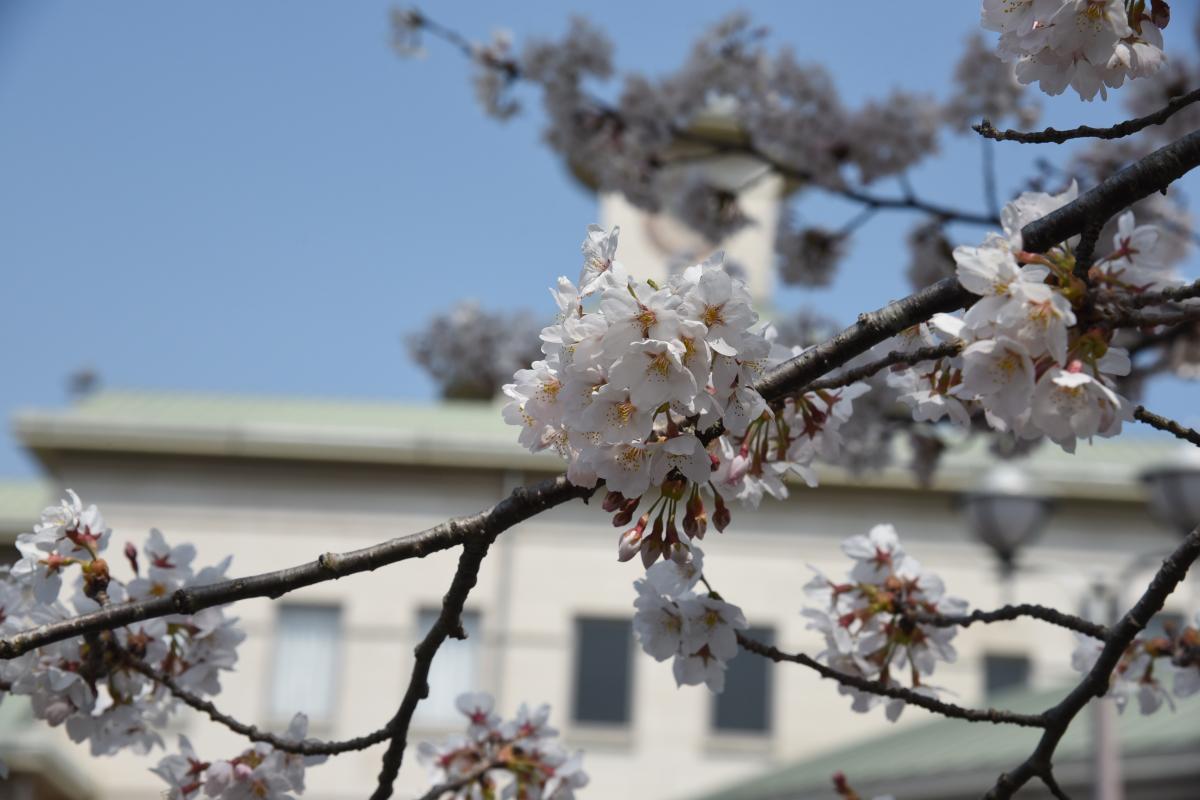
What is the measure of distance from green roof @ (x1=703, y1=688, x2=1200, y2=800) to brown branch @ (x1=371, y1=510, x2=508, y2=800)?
31.1 ft

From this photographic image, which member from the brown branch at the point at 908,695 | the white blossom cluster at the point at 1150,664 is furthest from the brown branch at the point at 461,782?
the white blossom cluster at the point at 1150,664

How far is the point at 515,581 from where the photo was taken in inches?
749

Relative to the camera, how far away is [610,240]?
5.87 feet

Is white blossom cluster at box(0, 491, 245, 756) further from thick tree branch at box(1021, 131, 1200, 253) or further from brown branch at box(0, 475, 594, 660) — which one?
thick tree branch at box(1021, 131, 1200, 253)

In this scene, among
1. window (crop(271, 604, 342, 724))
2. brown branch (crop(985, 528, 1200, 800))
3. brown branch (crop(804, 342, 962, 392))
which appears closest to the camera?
brown branch (crop(804, 342, 962, 392))

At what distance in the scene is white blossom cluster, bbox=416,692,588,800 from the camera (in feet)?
10.8

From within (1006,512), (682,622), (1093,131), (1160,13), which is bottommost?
(682,622)

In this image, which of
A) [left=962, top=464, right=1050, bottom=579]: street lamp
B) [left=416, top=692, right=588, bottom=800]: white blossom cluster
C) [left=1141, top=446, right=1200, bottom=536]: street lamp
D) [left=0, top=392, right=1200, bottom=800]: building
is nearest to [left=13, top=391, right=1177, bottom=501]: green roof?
[left=0, top=392, right=1200, bottom=800]: building

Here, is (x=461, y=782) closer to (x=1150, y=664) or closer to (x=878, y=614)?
(x=878, y=614)

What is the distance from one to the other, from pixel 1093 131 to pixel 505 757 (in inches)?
76.7

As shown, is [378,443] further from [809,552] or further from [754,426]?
[754,426]

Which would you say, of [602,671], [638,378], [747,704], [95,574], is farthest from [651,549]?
[747,704]

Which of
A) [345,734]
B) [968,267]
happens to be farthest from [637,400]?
[345,734]

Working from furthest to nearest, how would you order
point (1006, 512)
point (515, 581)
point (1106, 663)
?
point (515, 581), point (1006, 512), point (1106, 663)
